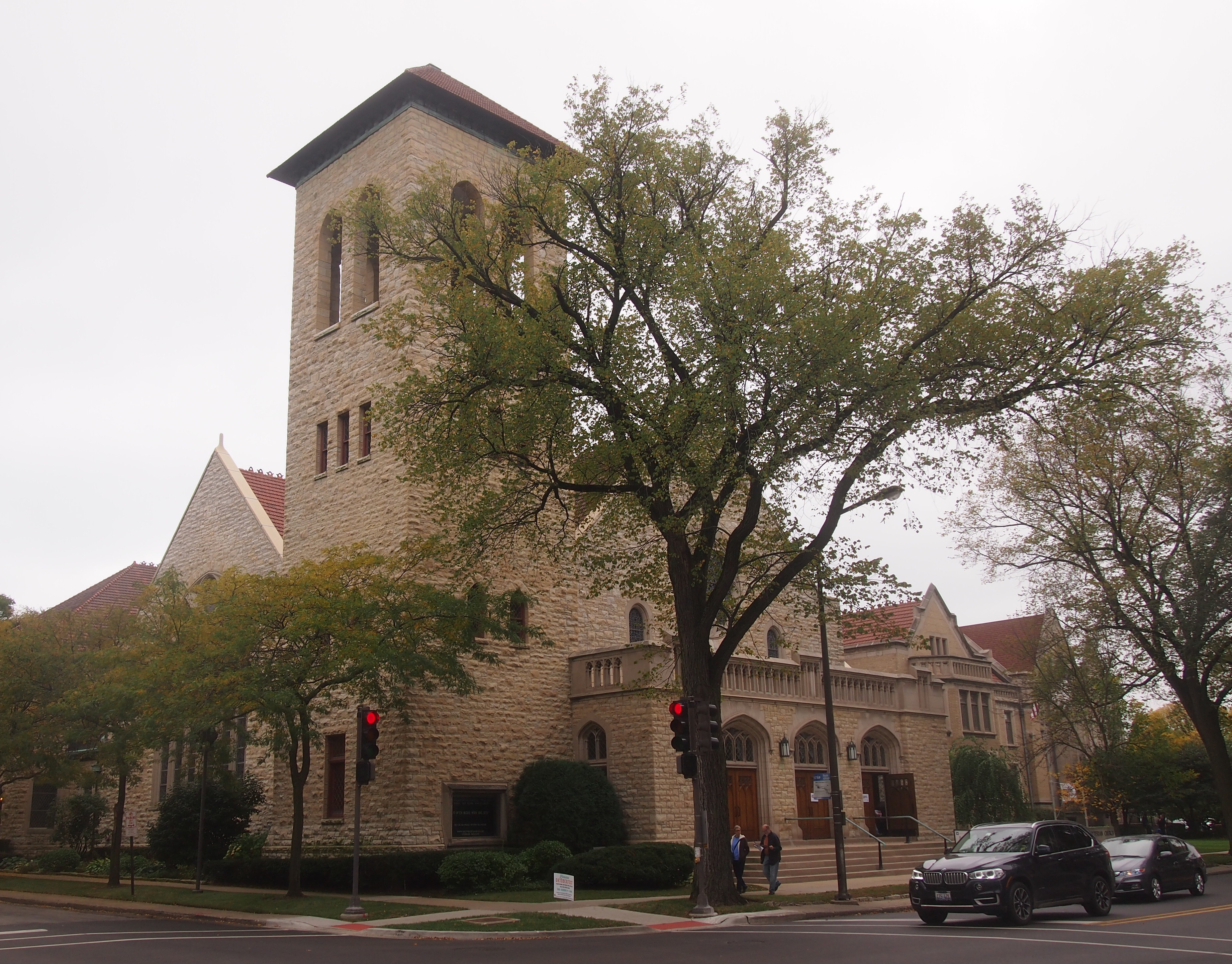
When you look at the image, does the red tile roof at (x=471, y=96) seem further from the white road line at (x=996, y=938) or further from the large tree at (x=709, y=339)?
the white road line at (x=996, y=938)

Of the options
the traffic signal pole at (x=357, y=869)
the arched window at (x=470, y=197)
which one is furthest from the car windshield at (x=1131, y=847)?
the arched window at (x=470, y=197)

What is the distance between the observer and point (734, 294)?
17.1 m

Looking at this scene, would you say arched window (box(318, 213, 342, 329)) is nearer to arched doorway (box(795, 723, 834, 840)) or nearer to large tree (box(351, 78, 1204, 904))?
large tree (box(351, 78, 1204, 904))

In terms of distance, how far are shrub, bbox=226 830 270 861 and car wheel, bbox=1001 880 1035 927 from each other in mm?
18686

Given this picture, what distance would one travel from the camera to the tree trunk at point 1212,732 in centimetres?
3184

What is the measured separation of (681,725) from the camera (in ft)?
56.6

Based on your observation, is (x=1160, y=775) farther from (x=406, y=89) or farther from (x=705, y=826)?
(x=406, y=89)

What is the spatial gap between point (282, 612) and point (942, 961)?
14763 millimetres

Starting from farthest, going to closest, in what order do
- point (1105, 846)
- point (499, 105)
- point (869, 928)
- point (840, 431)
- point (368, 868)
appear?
point (499, 105) < point (368, 868) < point (1105, 846) < point (840, 431) < point (869, 928)

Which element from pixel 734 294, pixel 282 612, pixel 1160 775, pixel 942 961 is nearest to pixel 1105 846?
pixel 942 961

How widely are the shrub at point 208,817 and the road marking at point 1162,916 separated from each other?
20.6 meters

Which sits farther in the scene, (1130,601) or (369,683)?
(1130,601)

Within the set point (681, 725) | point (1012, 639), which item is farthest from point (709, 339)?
point (1012, 639)

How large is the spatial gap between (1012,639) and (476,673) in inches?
1667
